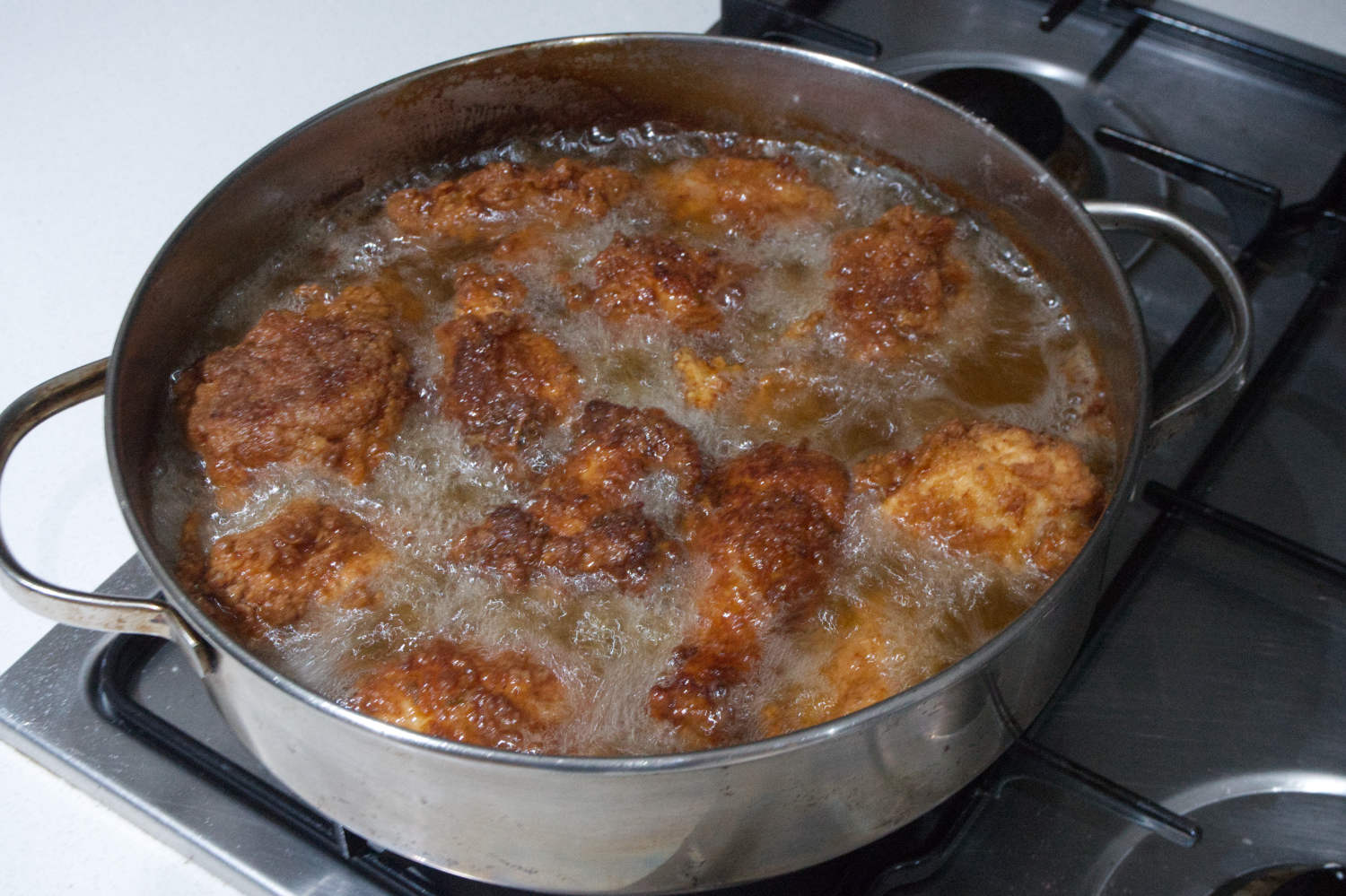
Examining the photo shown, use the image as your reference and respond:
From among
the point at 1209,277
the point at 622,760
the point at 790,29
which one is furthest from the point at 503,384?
the point at 790,29

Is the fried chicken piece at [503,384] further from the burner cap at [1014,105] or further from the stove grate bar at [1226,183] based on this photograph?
the stove grate bar at [1226,183]

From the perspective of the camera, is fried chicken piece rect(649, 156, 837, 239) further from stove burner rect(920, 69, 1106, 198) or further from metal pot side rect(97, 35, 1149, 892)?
stove burner rect(920, 69, 1106, 198)

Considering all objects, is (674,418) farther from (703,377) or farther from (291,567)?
(291,567)

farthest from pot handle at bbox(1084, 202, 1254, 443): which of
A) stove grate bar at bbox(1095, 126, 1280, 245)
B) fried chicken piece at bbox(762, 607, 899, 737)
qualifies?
stove grate bar at bbox(1095, 126, 1280, 245)

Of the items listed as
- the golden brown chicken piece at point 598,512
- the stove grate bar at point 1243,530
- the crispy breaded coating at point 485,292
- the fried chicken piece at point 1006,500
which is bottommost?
the stove grate bar at point 1243,530

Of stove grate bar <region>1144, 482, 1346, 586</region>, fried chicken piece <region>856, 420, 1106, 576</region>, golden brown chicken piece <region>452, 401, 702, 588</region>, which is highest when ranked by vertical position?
golden brown chicken piece <region>452, 401, 702, 588</region>

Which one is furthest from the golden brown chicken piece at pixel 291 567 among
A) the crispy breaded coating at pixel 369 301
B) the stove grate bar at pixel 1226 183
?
the stove grate bar at pixel 1226 183

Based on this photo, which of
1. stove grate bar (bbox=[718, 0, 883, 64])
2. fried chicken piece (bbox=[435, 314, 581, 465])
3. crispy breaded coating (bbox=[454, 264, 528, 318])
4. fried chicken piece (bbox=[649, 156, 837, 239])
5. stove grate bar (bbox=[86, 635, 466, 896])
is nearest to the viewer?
stove grate bar (bbox=[86, 635, 466, 896])
